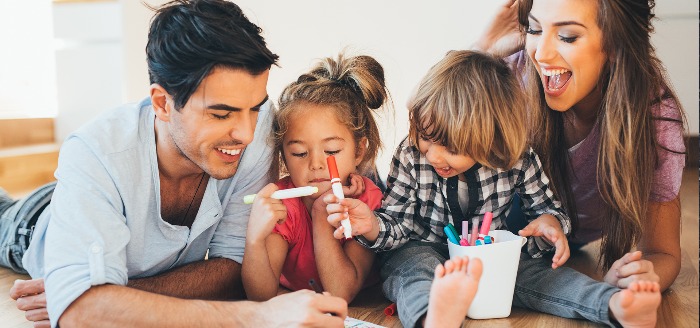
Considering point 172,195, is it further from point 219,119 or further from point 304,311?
point 304,311

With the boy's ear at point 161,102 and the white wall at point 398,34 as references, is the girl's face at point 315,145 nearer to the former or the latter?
the boy's ear at point 161,102

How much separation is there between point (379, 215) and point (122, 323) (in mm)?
631

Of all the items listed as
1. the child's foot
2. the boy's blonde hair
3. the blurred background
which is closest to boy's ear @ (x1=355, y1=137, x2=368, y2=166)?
the boy's blonde hair

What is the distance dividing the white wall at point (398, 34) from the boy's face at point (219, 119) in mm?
1574

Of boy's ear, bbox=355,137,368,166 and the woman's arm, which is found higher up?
boy's ear, bbox=355,137,368,166

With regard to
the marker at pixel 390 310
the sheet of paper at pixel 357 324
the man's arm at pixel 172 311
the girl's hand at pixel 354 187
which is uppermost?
the girl's hand at pixel 354 187

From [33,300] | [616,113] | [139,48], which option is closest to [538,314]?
[616,113]

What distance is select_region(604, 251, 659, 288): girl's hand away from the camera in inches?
56.9

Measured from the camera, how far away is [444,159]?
1.54 m

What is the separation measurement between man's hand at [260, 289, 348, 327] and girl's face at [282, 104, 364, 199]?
40 cm

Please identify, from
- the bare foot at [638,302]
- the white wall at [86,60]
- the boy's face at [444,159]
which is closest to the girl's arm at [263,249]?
the boy's face at [444,159]

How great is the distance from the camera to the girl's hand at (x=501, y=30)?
2033 millimetres

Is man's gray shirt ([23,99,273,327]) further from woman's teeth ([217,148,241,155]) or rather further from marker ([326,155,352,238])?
marker ([326,155,352,238])

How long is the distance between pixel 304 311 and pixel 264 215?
31cm
